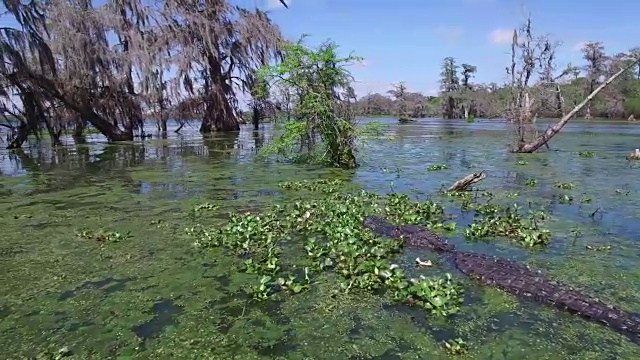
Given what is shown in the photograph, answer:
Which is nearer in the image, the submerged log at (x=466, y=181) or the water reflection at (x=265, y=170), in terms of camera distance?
the submerged log at (x=466, y=181)

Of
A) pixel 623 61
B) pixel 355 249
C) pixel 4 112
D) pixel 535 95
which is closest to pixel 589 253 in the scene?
pixel 355 249

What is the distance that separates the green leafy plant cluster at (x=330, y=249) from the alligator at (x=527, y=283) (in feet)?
1.46

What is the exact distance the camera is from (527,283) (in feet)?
18.3

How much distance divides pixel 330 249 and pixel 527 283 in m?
2.77

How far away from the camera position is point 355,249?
6887mm

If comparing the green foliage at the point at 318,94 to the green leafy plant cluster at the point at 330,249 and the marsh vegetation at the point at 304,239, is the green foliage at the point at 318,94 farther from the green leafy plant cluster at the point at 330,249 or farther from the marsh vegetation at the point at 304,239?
the green leafy plant cluster at the point at 330,249

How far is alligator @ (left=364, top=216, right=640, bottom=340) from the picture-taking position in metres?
4.83

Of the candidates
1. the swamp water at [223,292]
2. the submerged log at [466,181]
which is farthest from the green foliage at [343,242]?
the submerged log at [466,181]

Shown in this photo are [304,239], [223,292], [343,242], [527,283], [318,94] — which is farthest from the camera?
[318,94]

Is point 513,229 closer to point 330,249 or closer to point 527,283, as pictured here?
point 527,283

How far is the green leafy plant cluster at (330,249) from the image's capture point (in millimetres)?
5574

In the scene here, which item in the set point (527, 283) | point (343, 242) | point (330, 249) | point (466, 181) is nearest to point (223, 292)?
point (330, 249)

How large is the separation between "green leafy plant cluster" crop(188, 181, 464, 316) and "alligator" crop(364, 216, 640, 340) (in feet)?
1.46

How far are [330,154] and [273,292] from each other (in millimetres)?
11607
